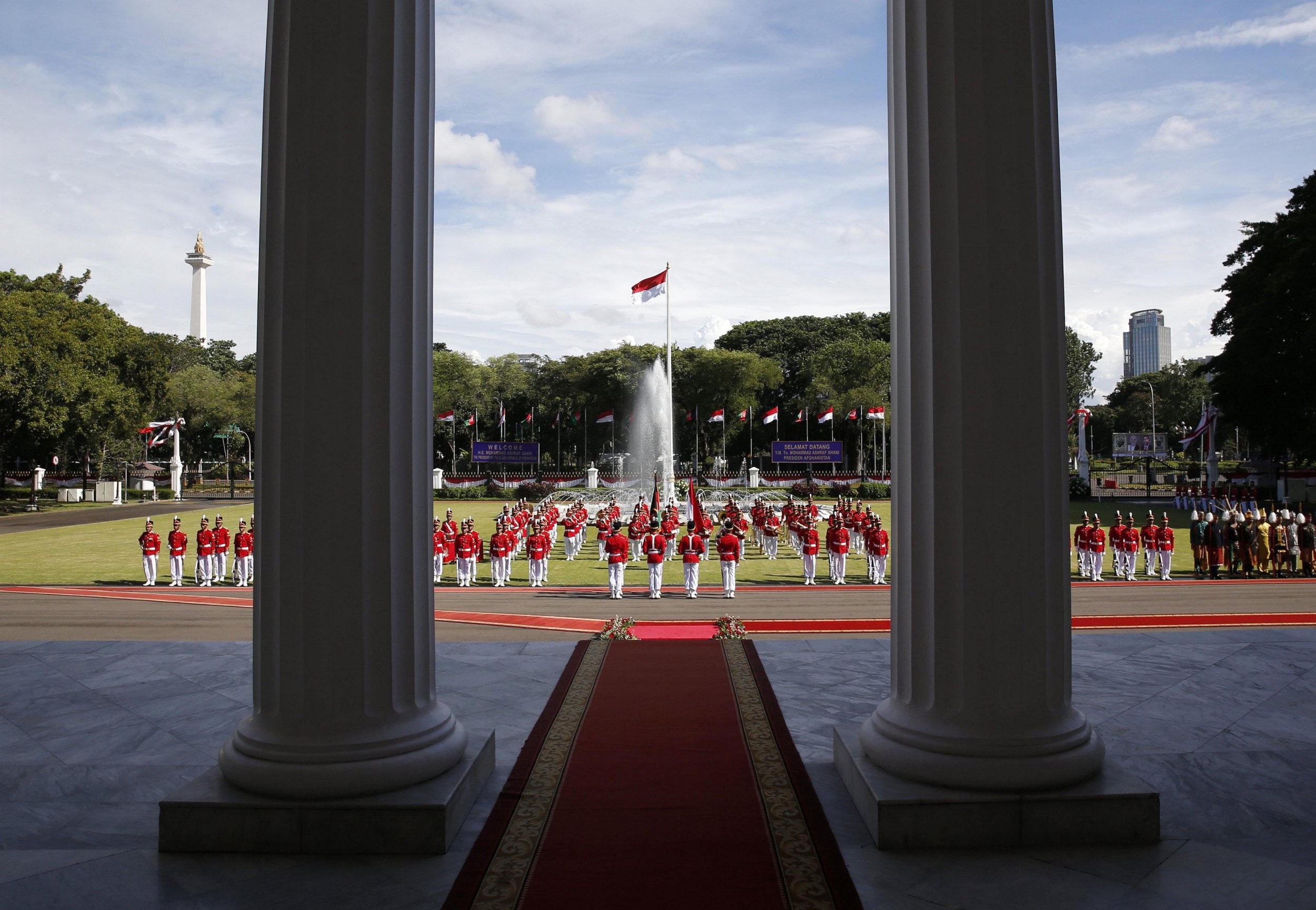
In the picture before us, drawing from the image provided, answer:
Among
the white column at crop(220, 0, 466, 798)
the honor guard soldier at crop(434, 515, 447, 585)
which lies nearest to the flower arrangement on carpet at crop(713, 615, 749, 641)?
the white column at crop(220, 0, 466, 798)

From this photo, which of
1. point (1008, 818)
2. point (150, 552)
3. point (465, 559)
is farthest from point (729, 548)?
point (150, 552)

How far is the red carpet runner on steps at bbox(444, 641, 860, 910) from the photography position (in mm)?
4090

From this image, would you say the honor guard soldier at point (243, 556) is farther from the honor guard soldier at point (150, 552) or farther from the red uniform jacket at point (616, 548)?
the red uniform jacket at point (616, 548)

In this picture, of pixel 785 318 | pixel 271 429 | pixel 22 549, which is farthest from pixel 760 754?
pixel 785 318

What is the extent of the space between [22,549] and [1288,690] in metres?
36.6

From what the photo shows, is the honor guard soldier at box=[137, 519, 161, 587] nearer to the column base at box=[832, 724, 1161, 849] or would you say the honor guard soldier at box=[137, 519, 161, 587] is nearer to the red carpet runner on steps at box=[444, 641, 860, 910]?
the red carpet runner on steps at box=[444, 641, 860, 910]

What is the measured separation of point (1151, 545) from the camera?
2152cm

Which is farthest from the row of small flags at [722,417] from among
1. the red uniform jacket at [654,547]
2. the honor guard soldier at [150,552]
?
the red uniform jacket at [654,547]

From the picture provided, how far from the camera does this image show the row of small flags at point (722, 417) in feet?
182

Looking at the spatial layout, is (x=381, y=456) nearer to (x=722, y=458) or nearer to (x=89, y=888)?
(x=89, y=888)

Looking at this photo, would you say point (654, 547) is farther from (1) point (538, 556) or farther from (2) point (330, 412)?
(2) point (330, 412)

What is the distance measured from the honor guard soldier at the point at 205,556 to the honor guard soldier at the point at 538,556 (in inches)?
328

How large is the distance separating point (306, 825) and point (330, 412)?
218cm

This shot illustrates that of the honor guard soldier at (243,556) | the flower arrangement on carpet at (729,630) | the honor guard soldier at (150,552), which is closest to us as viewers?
the flower arrangement on carpet at (729,630)
